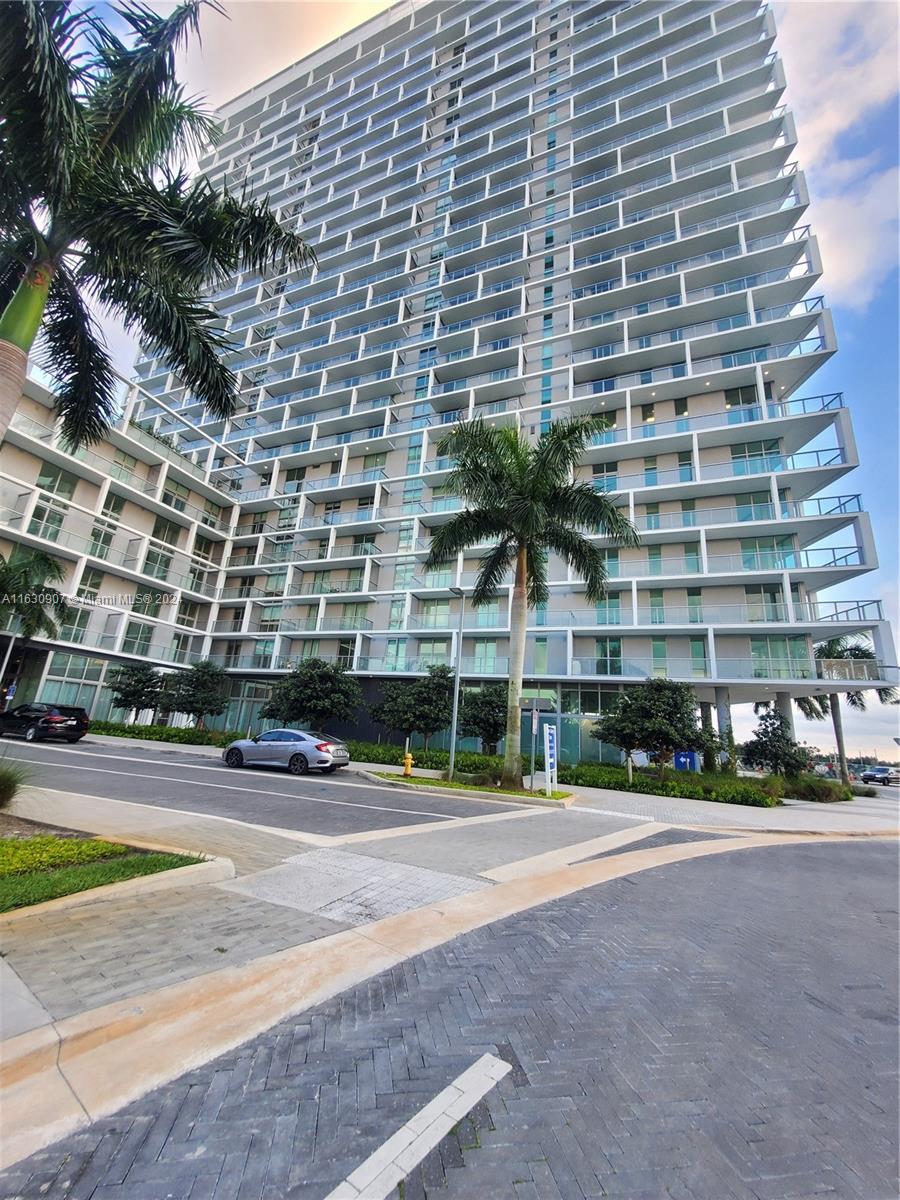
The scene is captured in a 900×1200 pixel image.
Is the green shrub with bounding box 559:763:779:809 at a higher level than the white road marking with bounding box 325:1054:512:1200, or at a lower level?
higher

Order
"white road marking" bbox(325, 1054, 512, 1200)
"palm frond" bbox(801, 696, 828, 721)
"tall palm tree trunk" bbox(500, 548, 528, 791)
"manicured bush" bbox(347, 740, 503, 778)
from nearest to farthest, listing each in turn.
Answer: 1. "white road marking" bbox(325, 1054, 512, 1200)
2. "tall palm tree trunk" bbox(500, 548, 528, 791)
3. "manicured bush" bbox(347, 740, 503, 778)
4. "palm frond" bbox(801, 696, 828, 721)

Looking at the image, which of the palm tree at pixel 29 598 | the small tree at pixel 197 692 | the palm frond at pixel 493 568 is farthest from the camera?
the small tree at pixel 197 692

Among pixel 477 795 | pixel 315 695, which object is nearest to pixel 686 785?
pixel 477 795

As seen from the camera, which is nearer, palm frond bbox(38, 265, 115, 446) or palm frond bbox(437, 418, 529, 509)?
palm frond bbox(38, 265, 115, 446)

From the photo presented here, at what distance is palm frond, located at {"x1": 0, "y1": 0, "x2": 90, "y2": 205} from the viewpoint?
5539 mm

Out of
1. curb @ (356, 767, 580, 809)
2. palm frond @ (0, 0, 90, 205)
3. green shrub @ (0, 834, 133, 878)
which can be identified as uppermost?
palm frond @ (0, 0, 90, 205)

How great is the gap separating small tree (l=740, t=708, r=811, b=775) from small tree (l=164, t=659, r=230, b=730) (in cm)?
2730

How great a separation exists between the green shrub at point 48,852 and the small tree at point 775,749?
24.8 metres

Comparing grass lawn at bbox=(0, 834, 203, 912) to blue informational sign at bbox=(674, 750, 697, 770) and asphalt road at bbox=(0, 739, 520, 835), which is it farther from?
blue informational sign at bbox=(674, 750, 697, 770)

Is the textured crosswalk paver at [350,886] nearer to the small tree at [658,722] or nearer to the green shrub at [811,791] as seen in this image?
the small tree at [658,722]

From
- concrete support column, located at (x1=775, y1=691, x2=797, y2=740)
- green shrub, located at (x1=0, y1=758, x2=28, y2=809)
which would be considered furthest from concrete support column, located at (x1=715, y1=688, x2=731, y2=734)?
green shrub, located at (x1=0, y1=758, x2=28, y2=809)

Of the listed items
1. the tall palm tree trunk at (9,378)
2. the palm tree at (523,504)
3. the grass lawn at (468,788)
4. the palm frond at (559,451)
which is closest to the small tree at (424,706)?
the grass lawn at (468,788)

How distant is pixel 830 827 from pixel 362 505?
32242 millimetres

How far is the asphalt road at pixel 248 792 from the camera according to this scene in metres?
9.68
